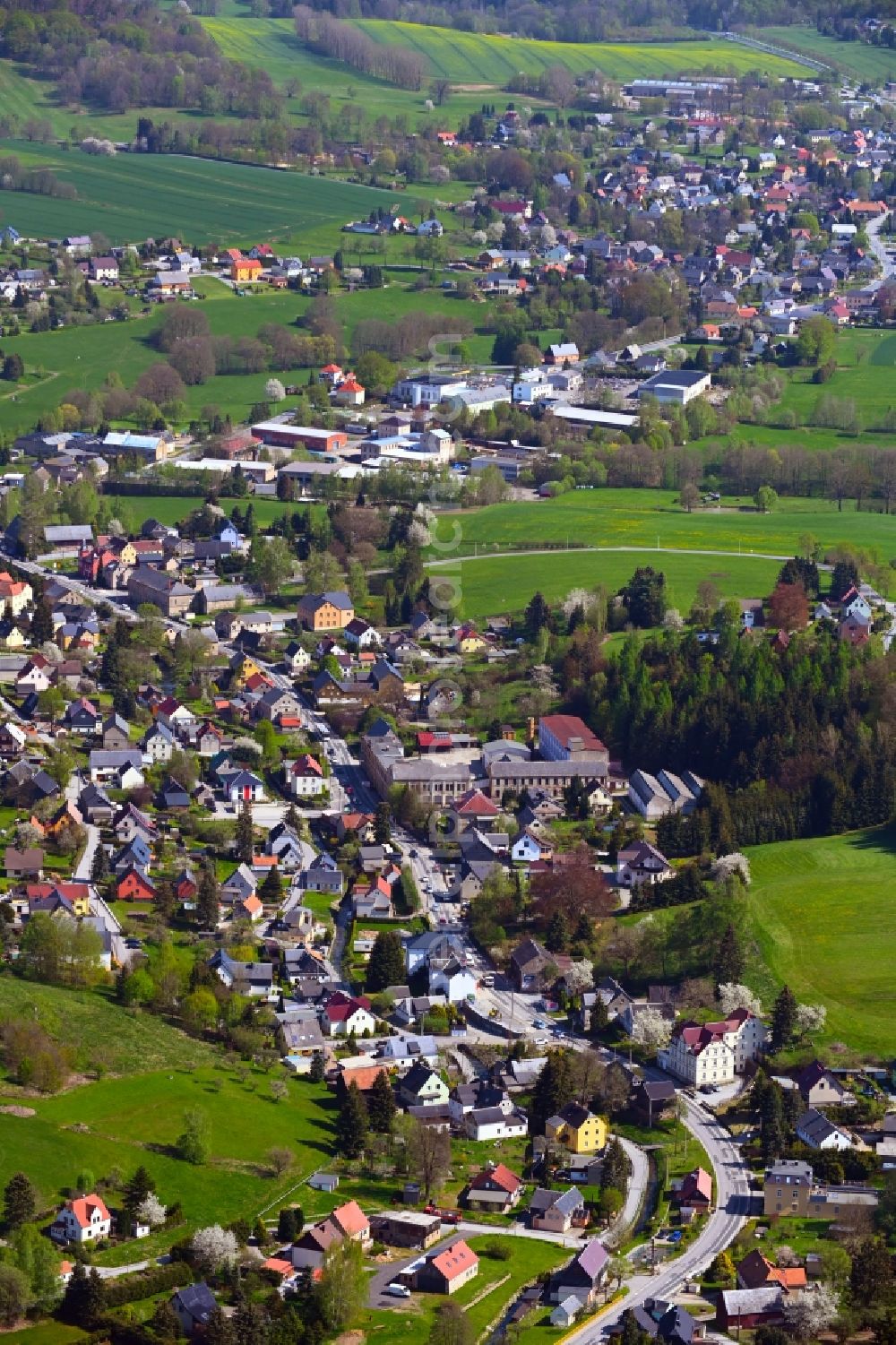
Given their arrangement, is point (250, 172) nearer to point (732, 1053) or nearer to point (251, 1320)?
point (732, 1053)

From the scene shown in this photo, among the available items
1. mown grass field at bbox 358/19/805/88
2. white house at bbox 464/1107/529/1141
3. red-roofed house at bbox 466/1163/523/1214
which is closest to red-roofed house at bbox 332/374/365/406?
white house at bbox 464/1107/529/1141

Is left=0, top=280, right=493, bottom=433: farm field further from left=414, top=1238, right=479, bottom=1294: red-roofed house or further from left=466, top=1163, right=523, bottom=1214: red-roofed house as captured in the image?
left=414, top=1238, right=479, bottom=1294: red-roofed house

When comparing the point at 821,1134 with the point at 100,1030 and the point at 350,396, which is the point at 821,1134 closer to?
the point at 100,1030

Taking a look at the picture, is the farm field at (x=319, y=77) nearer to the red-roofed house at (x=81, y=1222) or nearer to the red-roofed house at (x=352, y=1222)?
the red-roofed house at (x=352, y=1222)

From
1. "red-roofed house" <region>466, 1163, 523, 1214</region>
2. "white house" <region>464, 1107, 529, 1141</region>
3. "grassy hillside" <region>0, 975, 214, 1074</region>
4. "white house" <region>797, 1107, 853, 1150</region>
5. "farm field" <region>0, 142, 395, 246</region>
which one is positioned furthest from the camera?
"farm field" <region>0, 142, 395, 246</region>

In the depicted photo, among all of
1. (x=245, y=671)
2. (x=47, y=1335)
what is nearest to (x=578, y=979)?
(x=47, y=1335)

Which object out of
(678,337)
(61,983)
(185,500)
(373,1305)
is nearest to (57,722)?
(61,983)
